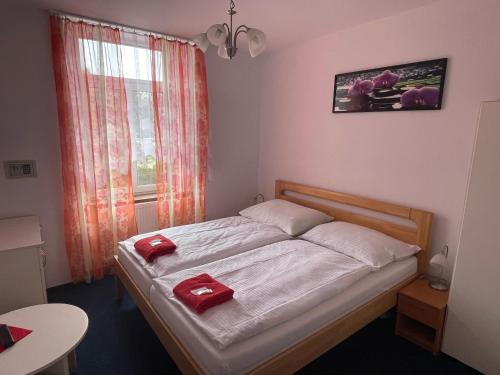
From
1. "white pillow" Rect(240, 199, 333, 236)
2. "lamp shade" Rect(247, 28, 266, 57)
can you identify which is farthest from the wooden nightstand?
"lamp shade" Rect(247, 28, 266, 57)

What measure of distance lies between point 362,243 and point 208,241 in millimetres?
1283

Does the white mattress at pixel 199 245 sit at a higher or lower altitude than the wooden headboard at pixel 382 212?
lower

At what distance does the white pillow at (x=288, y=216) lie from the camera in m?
2.87

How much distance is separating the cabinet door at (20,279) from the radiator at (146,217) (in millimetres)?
1375

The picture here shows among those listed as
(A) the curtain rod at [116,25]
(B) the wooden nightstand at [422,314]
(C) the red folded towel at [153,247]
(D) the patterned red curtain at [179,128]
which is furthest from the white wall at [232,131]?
(B) the wooden nightstand at [422,314]

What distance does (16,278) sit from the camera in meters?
1.77

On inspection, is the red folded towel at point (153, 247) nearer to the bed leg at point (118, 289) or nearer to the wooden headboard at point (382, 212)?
the bed leg at point (118, 289)

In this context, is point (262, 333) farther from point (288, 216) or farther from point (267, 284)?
point (288, 216)

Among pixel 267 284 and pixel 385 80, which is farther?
pixel 385 80

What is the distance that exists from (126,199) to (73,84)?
1156 millimetres

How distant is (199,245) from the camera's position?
2459 mm

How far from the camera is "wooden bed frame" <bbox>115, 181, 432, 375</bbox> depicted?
153cm

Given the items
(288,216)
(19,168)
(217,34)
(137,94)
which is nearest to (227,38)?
(217,34)

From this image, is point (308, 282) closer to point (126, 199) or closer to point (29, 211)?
point (126, 199)
